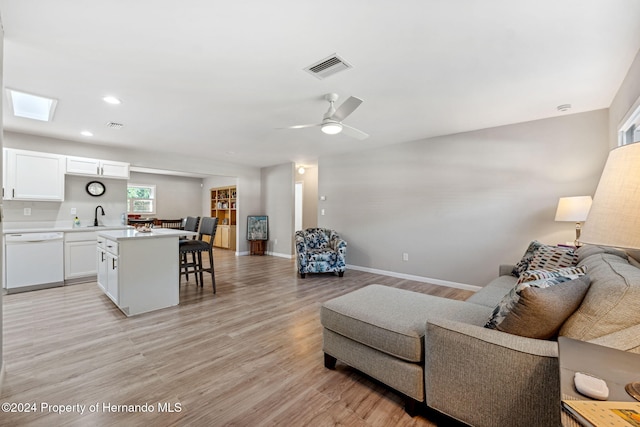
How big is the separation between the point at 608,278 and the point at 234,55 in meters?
2.72

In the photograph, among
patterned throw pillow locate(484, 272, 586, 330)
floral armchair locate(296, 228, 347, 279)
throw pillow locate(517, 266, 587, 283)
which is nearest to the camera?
patterned throw pillow locate(484, 272, 586, 330)

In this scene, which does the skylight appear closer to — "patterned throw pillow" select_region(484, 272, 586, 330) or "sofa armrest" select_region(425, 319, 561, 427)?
"sofa armrest" select_region(425, 319, 561, 427)

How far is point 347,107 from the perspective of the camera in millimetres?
2678

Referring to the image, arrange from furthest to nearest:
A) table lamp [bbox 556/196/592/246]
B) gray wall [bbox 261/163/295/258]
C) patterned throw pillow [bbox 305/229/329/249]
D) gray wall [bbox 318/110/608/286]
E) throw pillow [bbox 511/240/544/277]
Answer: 1. gray wall [bbox 261/163/295/258]
2. patterned throw pillow [bbox 305/229/329/249]
3. gray wall [bbox 318/110/608/286]
4. table lamp [bbox 556/196/592/246]
5. throw pillow [bbox 511/240/544/277]

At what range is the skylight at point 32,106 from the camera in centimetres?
312

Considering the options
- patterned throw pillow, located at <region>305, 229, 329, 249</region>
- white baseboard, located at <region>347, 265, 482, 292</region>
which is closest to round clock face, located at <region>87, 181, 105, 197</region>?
patterned throw pillow, located at <region>305, 229, 329, 249</region>

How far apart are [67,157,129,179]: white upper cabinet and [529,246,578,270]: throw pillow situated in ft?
20.8

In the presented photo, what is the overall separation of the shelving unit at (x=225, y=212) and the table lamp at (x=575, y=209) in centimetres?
736

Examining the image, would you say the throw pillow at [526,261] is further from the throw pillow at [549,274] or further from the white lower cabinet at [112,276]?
the white lower cabinet at [112,276]

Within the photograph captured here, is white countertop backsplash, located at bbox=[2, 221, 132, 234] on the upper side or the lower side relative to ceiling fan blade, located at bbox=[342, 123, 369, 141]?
→ lower

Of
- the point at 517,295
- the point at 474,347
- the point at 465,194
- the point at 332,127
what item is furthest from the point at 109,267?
the point at 465,194

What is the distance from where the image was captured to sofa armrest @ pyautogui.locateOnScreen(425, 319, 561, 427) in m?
1.19

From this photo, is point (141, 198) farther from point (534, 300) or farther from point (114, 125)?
point (534, 300)

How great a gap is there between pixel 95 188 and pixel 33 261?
1.55m
